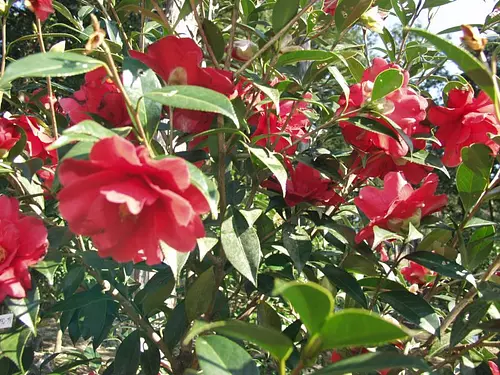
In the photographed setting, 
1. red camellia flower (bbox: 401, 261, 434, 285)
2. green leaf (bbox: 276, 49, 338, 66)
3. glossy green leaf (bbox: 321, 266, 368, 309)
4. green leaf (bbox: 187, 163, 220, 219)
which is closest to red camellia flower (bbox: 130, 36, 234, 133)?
green leaf (bbox: 276, 49, 338, 66)

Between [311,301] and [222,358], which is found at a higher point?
[311,301]

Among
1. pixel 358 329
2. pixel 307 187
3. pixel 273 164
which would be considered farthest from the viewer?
pixel 307 187

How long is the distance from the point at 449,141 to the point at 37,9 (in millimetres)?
652

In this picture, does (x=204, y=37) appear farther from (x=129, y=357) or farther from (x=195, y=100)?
(x=129, y=357)

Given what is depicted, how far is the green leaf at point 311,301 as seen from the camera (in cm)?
37

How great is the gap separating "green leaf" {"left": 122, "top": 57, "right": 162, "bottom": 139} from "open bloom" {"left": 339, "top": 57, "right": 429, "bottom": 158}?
31 cm

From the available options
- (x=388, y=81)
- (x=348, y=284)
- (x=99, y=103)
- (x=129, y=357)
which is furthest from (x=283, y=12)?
(x=129, y=357)

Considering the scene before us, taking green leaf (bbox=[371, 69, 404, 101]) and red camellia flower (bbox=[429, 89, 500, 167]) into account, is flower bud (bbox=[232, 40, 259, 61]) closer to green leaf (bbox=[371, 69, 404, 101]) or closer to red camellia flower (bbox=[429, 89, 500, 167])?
green leaf (bbox=[371, 69, 404, 101])

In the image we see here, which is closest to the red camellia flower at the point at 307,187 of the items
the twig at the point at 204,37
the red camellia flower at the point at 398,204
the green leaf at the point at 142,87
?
the red camellia flower at the point at 398,204

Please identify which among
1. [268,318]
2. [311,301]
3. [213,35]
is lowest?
[268,318]

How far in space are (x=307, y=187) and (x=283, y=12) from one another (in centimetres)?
27

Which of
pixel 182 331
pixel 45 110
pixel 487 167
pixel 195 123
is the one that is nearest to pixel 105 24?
pixel 45 110

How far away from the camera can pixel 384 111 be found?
0.77 meters

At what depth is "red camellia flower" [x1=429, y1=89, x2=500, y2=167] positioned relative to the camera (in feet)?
2.71
